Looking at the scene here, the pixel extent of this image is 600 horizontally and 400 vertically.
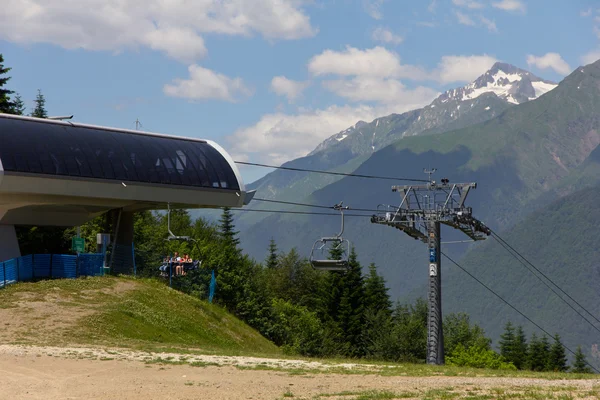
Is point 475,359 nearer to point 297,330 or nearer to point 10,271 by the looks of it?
point 297,330

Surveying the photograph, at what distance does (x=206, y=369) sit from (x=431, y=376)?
7.22 meters

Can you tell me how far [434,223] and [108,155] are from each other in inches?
801

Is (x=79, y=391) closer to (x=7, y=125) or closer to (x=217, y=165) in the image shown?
(x=7, y=125)

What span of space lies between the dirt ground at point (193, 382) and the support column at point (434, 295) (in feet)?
84.8

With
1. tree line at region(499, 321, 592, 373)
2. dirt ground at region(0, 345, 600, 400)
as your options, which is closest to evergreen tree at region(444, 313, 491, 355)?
tree line at region(499, 321, 592, 373)

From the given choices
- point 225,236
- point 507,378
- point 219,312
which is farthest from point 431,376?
point 225,236

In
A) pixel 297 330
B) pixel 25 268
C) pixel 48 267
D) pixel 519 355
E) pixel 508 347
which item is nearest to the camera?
pixel 25 268

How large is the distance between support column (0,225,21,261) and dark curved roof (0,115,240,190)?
18.8 feet

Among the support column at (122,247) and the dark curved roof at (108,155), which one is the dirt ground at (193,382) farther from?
the support column at (122,247)

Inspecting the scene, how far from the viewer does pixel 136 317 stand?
43906 mm

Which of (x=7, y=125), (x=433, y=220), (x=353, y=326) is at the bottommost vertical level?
(x=353, y=326)

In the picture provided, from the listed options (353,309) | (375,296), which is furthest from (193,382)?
(375,296)

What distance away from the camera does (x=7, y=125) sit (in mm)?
48562

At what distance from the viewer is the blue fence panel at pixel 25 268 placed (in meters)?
47.6
